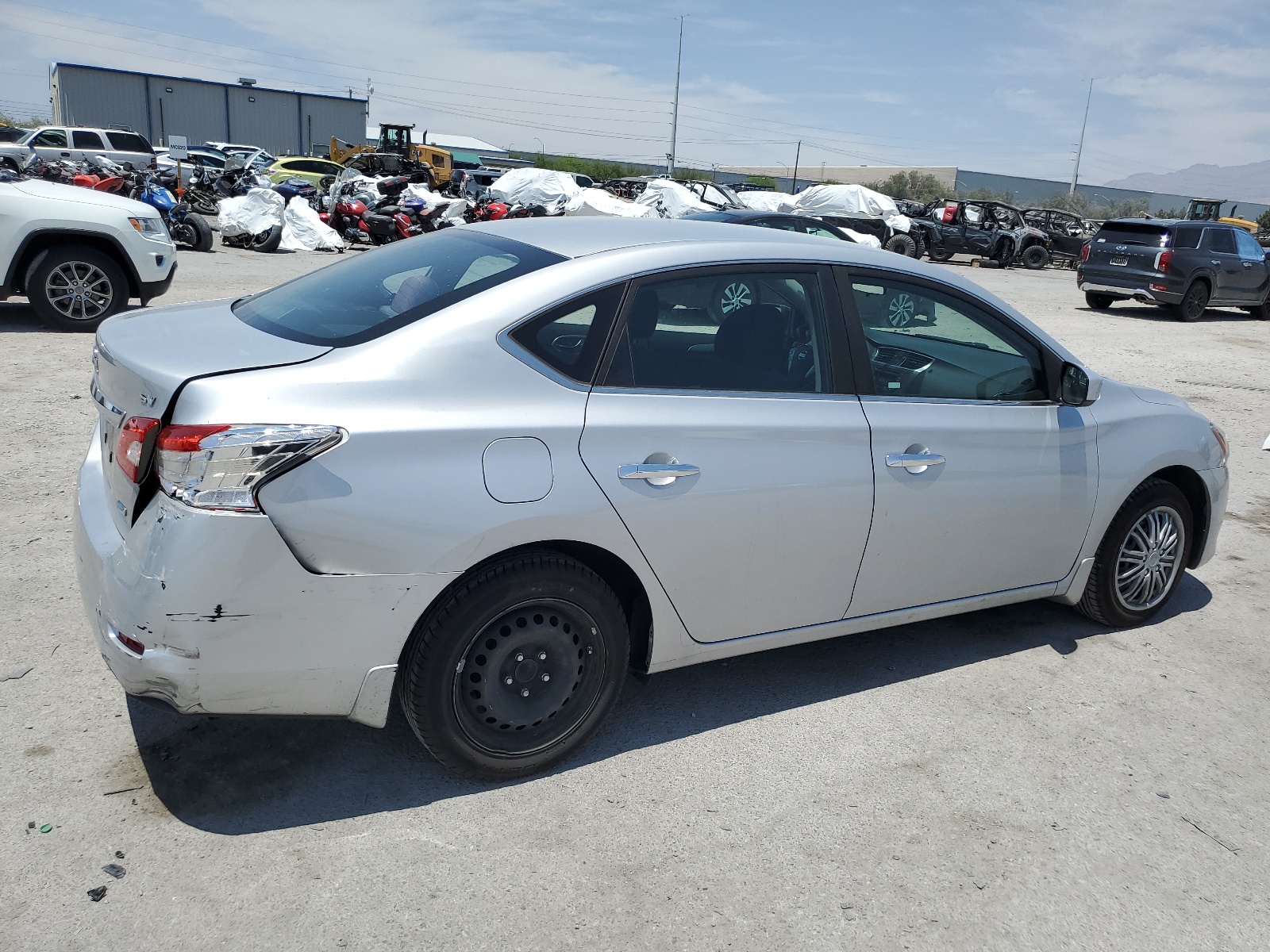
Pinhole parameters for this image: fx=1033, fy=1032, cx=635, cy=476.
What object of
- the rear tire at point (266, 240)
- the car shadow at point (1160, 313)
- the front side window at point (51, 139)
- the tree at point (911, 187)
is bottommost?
the car shadow at point (1160, 313)

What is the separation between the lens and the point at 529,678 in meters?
3.03

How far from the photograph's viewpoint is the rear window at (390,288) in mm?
3018

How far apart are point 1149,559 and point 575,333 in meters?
2.92

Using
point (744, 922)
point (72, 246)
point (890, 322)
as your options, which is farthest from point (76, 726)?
point (72, 246)

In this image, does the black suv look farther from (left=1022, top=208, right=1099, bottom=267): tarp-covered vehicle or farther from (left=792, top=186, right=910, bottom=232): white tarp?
(left=1022, top=208, right=1099, bottom=267): tarp-covered vehicle

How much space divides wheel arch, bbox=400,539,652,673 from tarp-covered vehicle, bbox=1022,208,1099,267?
3085 centimetres

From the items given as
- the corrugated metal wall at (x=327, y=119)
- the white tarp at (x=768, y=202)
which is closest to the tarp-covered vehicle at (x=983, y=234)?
the white tarp at (x=768, y=202)

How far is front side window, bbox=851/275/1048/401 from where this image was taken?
3.65 metres

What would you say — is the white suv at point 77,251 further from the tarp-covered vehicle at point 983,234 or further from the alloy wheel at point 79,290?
the tarp-covered vehicle at point 983,234

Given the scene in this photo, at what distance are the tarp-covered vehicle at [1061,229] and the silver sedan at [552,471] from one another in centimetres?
2983

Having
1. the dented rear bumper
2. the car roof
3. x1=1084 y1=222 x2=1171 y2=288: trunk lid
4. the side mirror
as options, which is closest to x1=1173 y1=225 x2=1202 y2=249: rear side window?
x1=1084 y1=222 x2=1171 y2=288: trunk lid

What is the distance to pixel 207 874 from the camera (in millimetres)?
2627

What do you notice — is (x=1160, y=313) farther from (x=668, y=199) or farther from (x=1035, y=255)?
(x=668, y=199)

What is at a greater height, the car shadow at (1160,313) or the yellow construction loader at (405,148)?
the yellow construction loader at (405,148)
